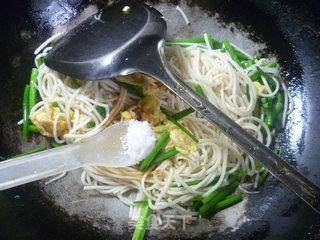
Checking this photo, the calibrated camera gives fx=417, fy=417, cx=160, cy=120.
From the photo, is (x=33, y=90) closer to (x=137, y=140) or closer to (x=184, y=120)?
(x=137, y=140)

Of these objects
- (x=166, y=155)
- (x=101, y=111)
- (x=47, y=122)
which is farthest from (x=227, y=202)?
(x=47, y=122)

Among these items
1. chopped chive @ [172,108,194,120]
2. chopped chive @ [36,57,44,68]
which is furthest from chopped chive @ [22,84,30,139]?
chopped chive @ [172,108,194,120]

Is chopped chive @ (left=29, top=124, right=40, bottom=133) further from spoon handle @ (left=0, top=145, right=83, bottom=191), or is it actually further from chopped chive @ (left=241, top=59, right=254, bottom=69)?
chopped chive @ (left=241, top=59, right=254, bottom=69)

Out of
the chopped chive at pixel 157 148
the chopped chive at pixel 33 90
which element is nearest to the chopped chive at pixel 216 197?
the chopped chive at pixel 157 148

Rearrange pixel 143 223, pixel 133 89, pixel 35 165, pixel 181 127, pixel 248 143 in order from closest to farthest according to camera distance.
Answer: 1. pixel 248 143
2. pixel 35 165
3. pixel 143 223
4. pixel 181 127
5. pixel 133 89

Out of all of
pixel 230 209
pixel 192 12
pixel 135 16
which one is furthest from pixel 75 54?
pixel 230 209
